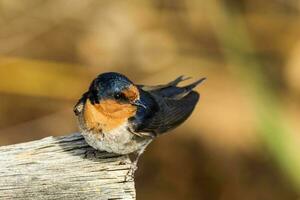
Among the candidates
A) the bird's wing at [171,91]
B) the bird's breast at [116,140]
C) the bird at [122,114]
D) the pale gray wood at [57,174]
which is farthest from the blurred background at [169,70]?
the pale gray wood at [57,174]

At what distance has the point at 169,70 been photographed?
5.60 m

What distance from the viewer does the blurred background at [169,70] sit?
5254 millimetres

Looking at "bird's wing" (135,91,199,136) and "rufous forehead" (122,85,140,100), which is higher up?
"rufous forehead" (122,85,140,100)

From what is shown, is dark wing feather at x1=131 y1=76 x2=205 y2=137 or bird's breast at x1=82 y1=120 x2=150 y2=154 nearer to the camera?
bird's breast at x1=82 y1=120 x2=150 y2=154

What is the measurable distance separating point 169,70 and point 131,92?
259 centimetres

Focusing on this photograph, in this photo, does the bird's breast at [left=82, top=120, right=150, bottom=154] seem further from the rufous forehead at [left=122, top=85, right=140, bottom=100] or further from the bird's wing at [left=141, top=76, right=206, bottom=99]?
the bird's wing at [left=141, top=76, right=206, bottom=99]

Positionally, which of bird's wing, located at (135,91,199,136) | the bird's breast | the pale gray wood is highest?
bird's wing, located at (135,91,199,136)

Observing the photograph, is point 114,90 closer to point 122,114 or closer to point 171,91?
point 122,114

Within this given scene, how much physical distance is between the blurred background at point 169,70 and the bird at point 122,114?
4.89 ft

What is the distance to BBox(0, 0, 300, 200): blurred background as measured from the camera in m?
5.25

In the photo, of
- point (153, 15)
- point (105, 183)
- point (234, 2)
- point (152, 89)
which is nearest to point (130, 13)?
point (153, 15)

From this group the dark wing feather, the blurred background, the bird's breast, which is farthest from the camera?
the blurred background

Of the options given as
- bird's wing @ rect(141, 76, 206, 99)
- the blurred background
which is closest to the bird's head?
bird's wing @ rect(141, 76, 206, 99)

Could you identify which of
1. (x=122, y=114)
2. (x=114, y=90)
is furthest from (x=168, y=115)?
(x=114, y=90)
